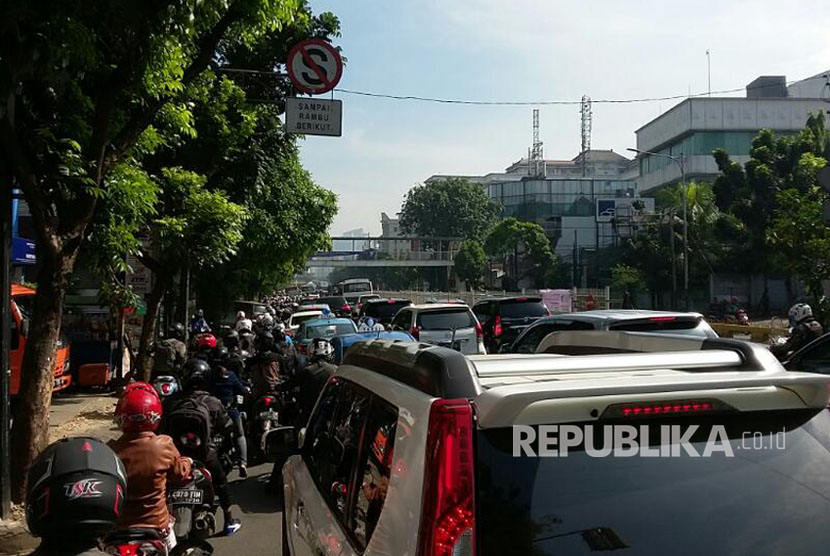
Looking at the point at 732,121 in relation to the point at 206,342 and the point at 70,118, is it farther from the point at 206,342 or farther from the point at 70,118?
the point at 70,118

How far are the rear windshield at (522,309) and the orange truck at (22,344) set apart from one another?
9211mm

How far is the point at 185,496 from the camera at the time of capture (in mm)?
5035

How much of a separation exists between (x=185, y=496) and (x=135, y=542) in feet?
3.50

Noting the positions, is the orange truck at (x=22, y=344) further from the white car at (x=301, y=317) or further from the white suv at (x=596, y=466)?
the white suv at (x=596, y=466)

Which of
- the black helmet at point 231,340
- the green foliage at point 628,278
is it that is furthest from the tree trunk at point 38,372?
the green foliage at point 628,278

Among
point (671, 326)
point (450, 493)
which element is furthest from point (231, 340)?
point (450, 493)

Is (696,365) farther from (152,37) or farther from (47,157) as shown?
(47,157)

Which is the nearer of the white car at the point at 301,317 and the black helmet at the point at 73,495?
the black helmet at the point at 73,495

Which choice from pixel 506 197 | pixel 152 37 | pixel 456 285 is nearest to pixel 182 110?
pixel 152 37

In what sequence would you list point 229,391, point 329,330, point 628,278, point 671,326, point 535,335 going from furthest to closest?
1. point 628,278
2. point 329,330
3. point 535,335
4. point 671,326
5. point 229,391

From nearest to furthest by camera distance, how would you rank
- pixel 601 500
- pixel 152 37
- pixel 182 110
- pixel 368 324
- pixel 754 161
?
pixel 601 500 < pixel 152 37 < pixel 182 110 < pixel 368 324 < pixel 754 161

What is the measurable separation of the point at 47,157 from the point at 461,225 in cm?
8384

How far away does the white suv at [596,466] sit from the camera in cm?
212

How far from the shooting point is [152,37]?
6863mm
